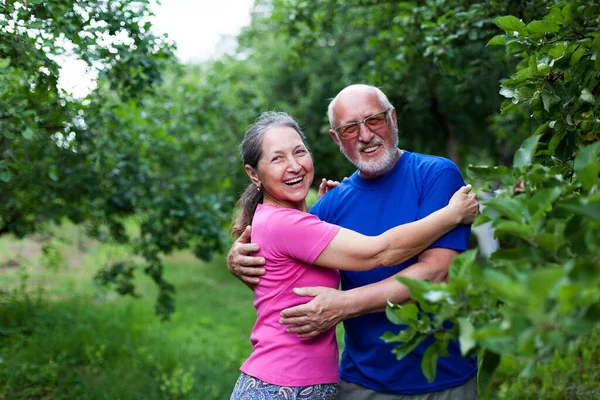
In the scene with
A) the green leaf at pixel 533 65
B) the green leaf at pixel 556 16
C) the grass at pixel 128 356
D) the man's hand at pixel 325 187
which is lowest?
the grass at pixel 128 356

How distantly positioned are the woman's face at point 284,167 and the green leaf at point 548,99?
100 centimetres

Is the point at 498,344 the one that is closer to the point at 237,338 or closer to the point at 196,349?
the point at 196,349

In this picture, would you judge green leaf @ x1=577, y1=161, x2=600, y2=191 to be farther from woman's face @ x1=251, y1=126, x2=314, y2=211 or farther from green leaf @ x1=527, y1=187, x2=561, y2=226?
woman's face @ x1=251, y1=126, x2=314, y2=211

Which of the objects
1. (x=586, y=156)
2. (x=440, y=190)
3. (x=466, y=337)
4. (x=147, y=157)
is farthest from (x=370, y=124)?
(x=147, y=157)

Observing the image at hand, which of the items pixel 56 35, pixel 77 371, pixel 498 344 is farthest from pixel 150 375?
pixel 498 344

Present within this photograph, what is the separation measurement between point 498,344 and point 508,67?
15.4 ft

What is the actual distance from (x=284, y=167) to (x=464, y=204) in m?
0.79

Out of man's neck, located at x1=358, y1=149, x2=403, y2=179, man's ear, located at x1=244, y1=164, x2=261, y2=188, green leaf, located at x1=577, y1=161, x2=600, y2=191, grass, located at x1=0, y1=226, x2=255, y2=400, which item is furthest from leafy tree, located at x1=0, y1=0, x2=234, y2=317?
green leaf, located at x1=577, y1=161, x2=600, y2=191

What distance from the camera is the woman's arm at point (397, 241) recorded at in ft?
8.09

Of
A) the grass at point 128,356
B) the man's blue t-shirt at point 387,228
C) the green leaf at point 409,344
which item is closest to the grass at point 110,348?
the grass at point 128,356

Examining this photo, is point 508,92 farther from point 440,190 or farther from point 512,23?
point 440,190

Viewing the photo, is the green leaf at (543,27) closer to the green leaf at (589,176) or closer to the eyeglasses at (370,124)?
the eyeglasses at (370,124)

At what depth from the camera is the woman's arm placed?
246 centimetres

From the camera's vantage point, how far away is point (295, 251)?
2559 millimetres
